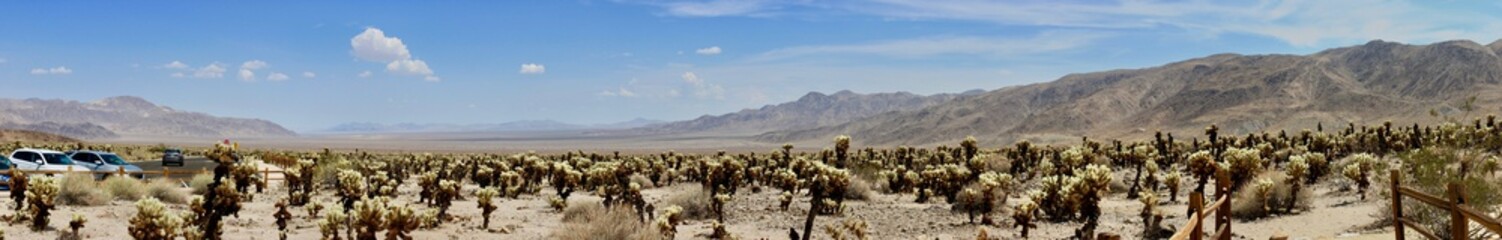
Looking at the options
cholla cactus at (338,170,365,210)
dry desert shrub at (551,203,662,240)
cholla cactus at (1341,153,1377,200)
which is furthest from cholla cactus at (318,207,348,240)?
cholla cactus at (1341,153,1377,200)

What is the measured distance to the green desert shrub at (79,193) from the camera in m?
18.9

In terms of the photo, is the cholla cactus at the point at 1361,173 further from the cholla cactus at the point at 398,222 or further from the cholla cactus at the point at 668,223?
the cholla cactus at the point at 398,222

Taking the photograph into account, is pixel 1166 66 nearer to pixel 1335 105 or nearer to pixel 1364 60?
pixel 1364 60

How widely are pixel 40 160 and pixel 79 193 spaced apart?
1114 centimetres

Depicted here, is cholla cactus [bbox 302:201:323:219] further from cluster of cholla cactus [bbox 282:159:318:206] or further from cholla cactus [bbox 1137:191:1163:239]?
cholla cactus [bbox 1137:191:1163:239]

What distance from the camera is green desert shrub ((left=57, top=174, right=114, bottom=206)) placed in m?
18.9

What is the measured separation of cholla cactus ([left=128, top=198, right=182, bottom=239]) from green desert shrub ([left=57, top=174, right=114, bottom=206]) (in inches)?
334

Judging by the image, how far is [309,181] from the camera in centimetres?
2403

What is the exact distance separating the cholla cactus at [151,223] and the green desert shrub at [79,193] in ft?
27.8

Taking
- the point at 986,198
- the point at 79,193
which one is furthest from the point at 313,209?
the point at 986,198

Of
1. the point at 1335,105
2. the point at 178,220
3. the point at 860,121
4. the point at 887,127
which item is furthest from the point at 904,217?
the point at 860,121

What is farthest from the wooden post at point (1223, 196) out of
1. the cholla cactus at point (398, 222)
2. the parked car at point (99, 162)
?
the parked car at point (99, 162)

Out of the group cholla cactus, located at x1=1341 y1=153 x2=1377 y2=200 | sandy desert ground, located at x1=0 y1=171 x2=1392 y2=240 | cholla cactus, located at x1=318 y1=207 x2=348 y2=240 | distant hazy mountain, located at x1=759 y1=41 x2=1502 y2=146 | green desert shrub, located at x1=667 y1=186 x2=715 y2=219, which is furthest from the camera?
distant hazy mountain, located at x1=759 y1=41 x2=1502 y2=146

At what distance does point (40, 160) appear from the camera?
2773 cm
